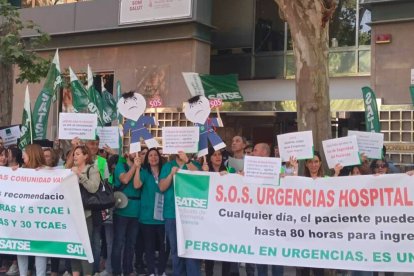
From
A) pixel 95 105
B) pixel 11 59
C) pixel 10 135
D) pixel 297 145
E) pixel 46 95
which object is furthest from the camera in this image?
pixel 11 59

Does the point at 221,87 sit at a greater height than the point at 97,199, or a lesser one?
greater

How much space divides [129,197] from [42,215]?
1.13 meters

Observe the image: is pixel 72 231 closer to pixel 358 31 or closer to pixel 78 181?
pixel 78 181

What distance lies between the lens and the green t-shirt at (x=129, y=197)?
7.54m

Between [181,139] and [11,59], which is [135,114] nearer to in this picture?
[181,139]

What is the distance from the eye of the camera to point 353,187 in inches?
252

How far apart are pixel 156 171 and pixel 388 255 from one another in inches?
125

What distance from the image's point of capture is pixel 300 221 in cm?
655

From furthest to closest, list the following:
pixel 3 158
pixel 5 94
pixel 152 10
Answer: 1. pixel 152 10
2. pixel 5 94
3. pixel 3 158

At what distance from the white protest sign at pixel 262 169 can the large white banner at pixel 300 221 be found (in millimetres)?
105

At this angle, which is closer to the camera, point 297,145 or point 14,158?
point 297,145

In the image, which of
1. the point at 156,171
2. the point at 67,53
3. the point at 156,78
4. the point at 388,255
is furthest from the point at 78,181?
the point at 67,53

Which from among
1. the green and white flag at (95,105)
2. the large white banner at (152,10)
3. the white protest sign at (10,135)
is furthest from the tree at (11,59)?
A: the large white banner at (152,10)

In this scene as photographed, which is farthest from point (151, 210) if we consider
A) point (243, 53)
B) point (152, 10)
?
point (243, 53)
